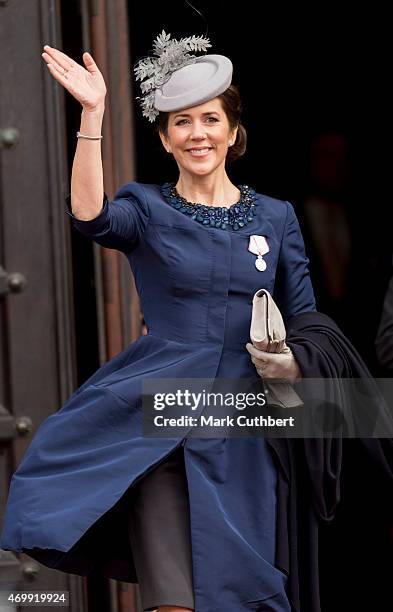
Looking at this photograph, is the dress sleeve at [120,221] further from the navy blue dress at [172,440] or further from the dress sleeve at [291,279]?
the dress sleeve at [291,279]

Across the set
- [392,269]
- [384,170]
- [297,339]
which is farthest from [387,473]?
[384,170]

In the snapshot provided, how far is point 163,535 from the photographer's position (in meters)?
3.24

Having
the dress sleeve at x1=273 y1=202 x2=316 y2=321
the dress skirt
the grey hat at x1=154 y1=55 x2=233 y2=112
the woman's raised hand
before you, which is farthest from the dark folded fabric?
the woman's raised hand

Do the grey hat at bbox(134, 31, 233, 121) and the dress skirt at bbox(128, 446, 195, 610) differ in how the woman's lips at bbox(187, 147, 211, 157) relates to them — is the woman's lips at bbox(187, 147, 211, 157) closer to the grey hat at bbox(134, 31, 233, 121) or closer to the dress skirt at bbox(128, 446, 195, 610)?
the grey hat at bbox(134, 31, 233, 121)

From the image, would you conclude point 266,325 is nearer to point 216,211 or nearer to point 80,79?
point 216,211

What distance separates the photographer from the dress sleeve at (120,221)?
128 inches

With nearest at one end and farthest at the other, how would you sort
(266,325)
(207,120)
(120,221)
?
(266,325), (120,221), (207,120)

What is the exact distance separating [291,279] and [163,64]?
62 cm

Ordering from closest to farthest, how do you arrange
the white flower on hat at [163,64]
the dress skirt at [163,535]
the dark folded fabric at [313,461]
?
the dress skirt at [163,535] < the dark folded fabric at [313,461] < the white flower on hat at [163,64]

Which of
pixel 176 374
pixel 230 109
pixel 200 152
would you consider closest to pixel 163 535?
pixel 176 374

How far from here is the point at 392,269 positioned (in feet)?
15.8

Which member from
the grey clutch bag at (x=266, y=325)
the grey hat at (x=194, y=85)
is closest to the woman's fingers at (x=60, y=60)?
the grey hat at (x=194, y=85)

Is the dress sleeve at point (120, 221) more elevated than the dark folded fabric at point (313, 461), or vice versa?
the dress sleeve at point (120, 221)

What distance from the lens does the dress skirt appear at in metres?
3.19
